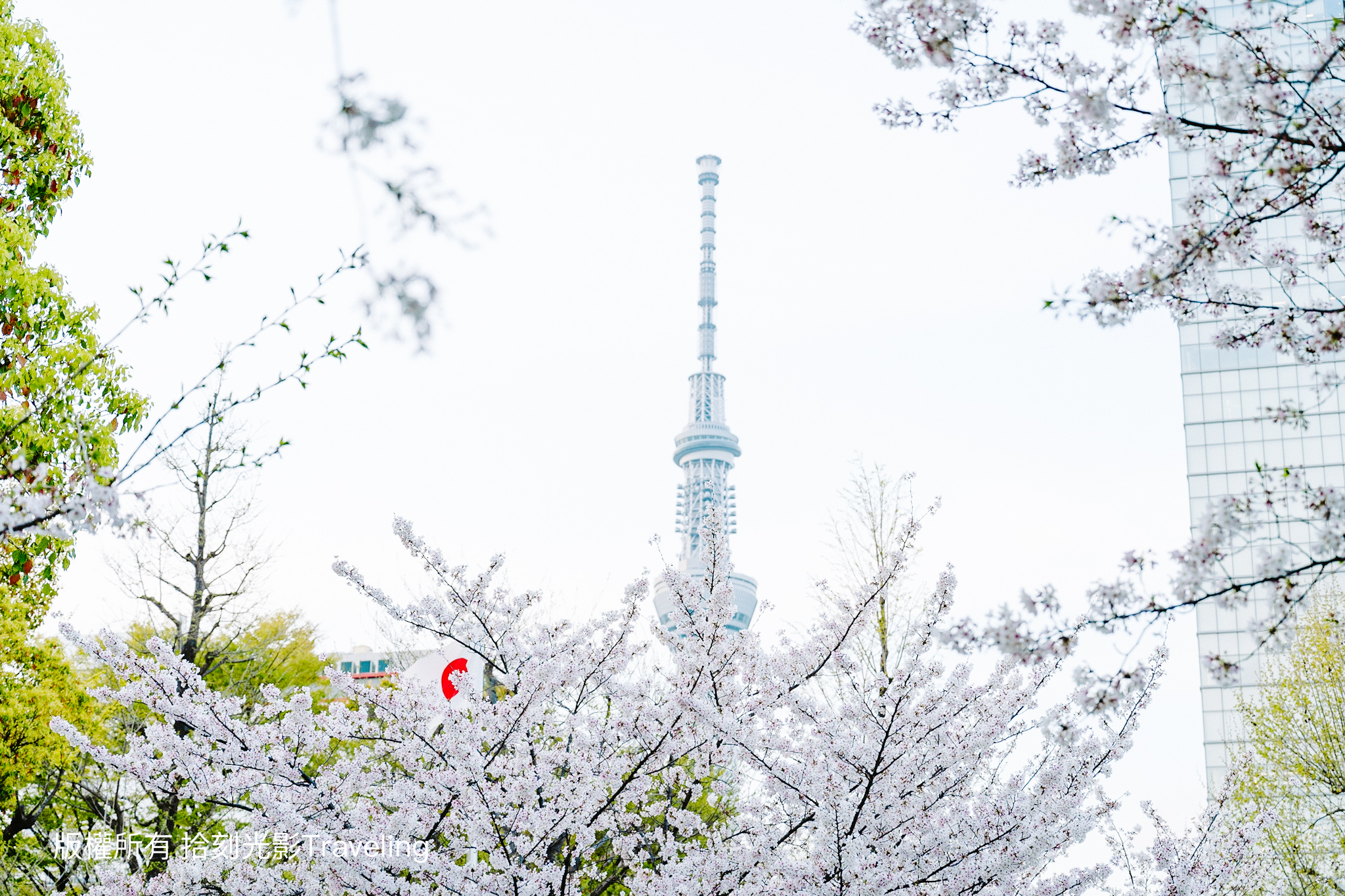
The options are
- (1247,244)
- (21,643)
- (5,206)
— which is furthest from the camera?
(21,643)

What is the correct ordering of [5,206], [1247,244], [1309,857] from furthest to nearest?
[1309,857]
[5,206]
[1247,244]

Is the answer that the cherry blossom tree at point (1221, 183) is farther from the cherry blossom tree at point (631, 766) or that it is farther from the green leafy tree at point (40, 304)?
the green leafy tree at point (40, 304)

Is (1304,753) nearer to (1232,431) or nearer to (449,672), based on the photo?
(449,672)

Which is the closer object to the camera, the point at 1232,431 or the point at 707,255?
the point at 1232,431

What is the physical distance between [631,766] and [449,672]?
1.66m

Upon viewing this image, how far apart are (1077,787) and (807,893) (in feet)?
7.85

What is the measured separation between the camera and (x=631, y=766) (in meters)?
7.49

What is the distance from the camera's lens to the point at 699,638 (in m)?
7.84

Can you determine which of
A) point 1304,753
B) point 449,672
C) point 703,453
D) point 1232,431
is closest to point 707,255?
point 703,453

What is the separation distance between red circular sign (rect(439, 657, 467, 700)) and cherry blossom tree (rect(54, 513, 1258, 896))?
538 millimetres

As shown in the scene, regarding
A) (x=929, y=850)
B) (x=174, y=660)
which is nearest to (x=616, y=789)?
(x=929, y=850)

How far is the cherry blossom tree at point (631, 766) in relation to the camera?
6949mm

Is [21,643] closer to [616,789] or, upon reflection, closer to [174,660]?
[174,660]

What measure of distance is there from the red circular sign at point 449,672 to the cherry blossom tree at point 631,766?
0.54m
